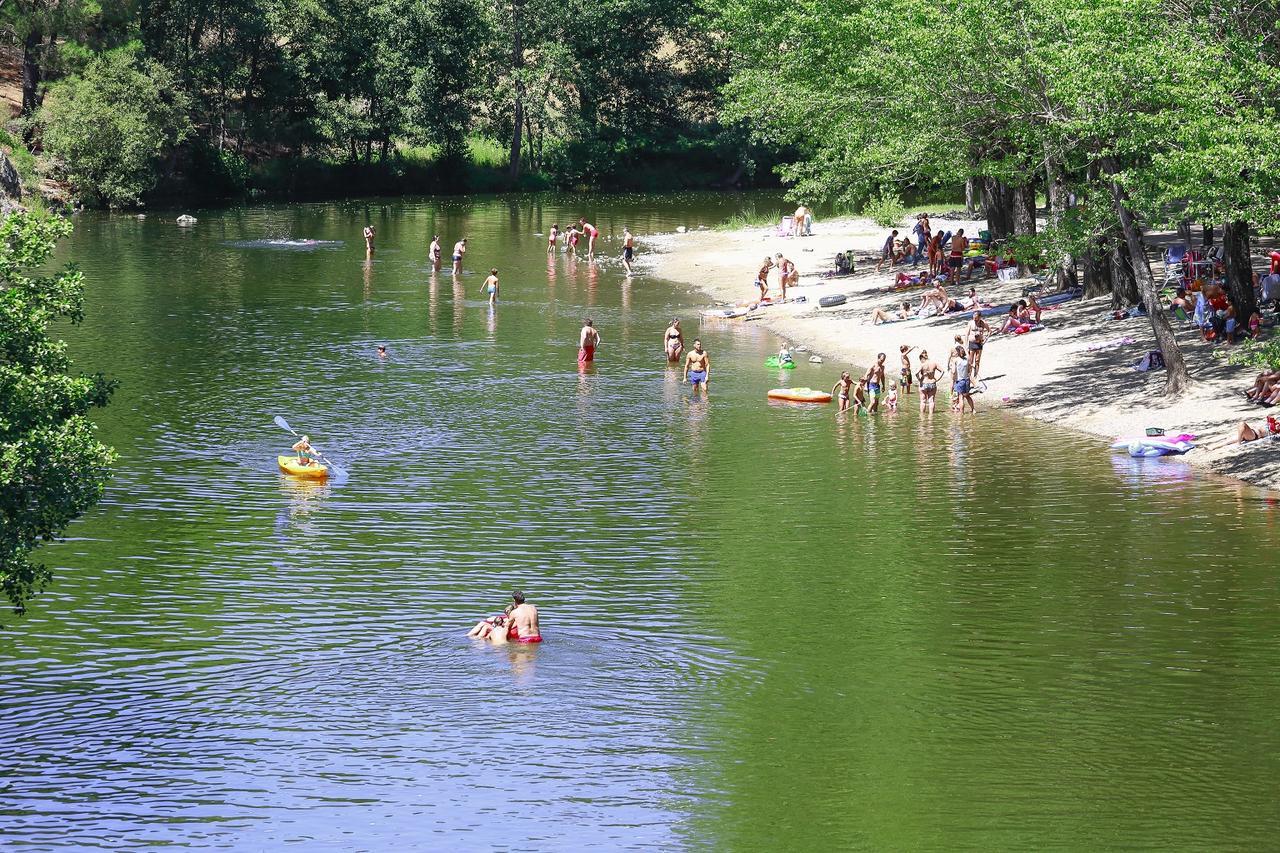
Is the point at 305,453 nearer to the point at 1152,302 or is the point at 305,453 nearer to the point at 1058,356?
the point at 1152,302

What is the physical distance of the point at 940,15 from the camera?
136ft

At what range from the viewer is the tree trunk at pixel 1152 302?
37281mm

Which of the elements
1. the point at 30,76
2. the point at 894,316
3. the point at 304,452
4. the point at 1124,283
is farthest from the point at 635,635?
the point at 30,76

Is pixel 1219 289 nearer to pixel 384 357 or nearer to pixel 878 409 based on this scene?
pixel 878 409

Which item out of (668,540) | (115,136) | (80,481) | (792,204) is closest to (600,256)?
(792,204)

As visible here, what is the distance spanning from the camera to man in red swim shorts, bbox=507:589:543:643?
23.0 m

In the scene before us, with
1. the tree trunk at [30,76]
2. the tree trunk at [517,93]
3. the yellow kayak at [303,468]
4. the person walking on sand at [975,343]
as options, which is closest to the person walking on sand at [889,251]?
the person walking on sand at [975,343]

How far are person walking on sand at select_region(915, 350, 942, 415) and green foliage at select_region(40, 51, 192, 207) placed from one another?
63.8 m

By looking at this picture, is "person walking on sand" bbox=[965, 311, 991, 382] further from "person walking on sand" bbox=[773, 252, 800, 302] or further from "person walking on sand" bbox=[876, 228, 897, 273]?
"person walking on sand" bbox=[876, 228, 897, 273]

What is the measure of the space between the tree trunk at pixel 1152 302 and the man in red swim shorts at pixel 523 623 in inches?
826

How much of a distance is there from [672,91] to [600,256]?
162 feet

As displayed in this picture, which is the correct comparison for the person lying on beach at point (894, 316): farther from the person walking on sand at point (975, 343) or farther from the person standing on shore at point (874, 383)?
the person standing on shore at point (874, 383)

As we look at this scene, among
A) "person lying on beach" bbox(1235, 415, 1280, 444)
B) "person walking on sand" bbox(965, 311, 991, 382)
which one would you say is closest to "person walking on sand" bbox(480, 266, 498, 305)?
"person walking on sand" bbox(965, 311, 991, 382)

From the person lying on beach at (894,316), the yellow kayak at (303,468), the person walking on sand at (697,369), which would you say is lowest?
the yellow kayak at (303,468)
